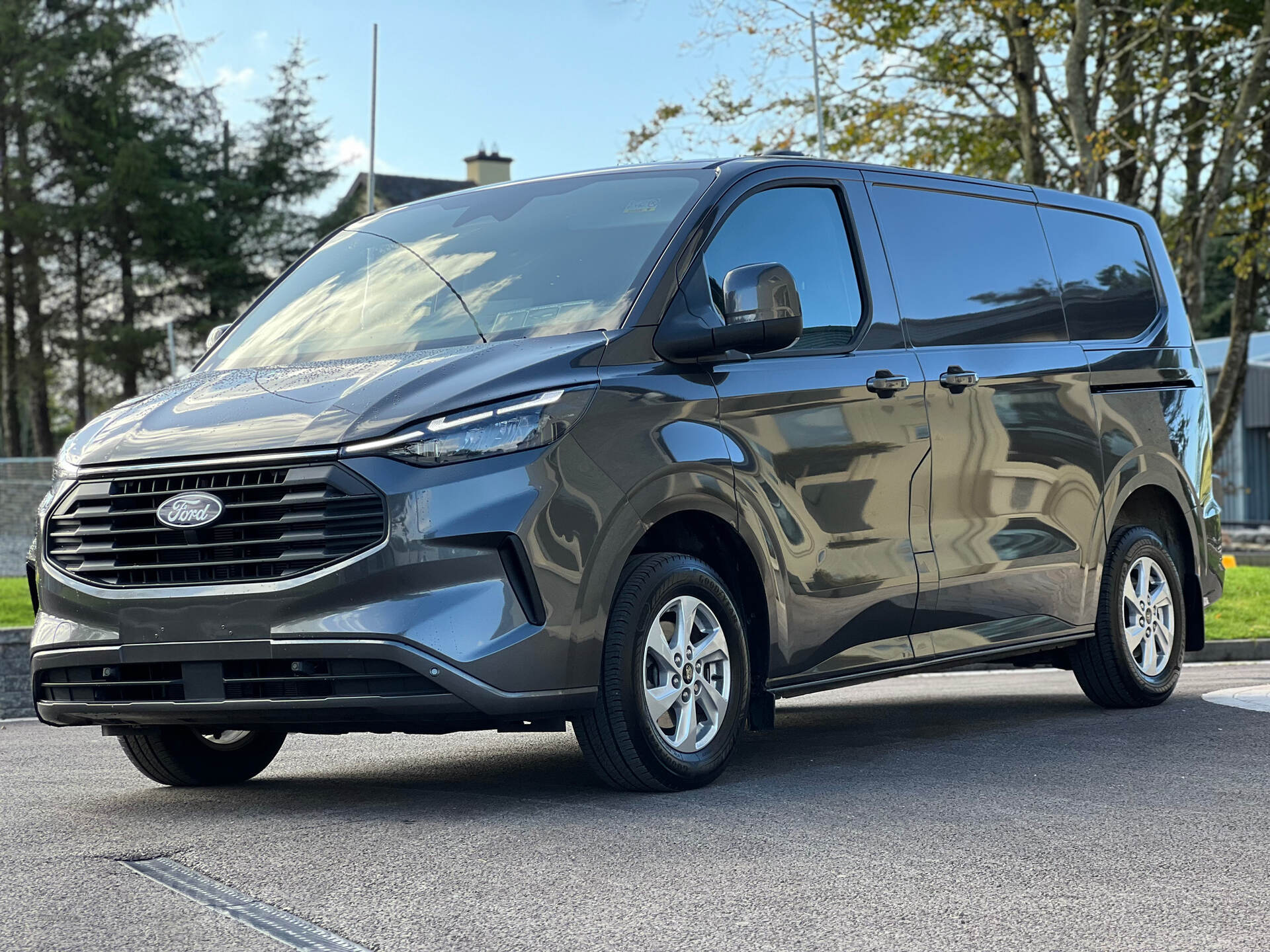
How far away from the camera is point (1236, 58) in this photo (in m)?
27.2

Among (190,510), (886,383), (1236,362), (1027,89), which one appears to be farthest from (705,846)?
(1236,362)

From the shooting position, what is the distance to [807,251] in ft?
21.5

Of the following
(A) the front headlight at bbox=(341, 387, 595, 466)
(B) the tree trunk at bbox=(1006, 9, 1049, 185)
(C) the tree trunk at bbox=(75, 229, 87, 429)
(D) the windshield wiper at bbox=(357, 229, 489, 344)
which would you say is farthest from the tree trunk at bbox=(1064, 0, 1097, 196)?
(C) the tree trunk at bbox=(75, 229, 87, 429)

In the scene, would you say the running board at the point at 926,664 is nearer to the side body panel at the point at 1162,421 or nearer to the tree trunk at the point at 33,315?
the side body panel at the point at 1162,421

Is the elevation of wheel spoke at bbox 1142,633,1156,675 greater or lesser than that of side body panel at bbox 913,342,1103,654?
lesser

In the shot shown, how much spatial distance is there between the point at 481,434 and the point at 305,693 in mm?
937

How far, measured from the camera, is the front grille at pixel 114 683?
17.5ft

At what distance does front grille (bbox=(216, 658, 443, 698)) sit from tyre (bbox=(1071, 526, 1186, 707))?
156 inches

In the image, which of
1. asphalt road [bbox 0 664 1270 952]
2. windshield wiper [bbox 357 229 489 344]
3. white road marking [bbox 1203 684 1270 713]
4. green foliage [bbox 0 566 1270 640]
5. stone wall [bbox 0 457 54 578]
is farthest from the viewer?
stone wall [bbox 0 457 54 578]

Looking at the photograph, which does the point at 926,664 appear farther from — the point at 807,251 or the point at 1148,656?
the point at 1148,656

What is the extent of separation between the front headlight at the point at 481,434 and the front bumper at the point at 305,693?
0.56 meters

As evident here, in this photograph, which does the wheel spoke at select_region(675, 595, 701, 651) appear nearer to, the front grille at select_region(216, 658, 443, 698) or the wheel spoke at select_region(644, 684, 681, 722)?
the wheel spoke at select_region(644, 684, 681, 722)

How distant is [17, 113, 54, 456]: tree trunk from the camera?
133ft

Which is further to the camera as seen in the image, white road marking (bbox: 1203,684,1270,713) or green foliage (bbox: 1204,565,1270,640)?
green foliage (bbox: 1204,565,1270,640)
